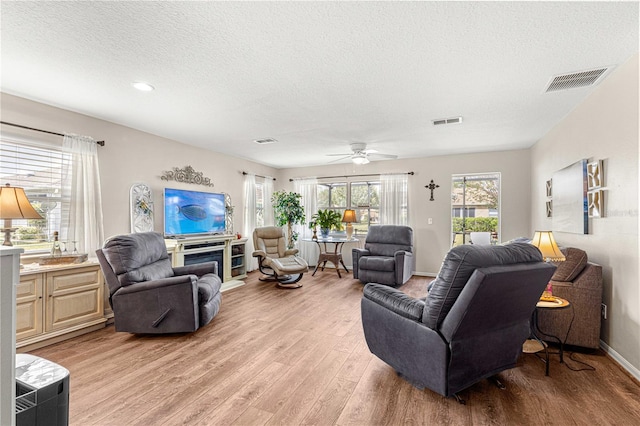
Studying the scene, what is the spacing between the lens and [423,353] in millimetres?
1997

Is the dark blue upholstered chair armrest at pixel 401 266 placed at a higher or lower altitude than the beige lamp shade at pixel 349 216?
lower

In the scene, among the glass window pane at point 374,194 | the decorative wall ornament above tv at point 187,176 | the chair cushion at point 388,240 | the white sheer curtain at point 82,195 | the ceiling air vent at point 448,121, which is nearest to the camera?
the white sheer curtain at point 82,195

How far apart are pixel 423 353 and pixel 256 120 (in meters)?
3.14

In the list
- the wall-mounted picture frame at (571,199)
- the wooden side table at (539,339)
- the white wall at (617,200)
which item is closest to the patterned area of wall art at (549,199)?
the wall-mounted picture frame at (571,199)

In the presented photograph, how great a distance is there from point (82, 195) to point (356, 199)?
5.00 m

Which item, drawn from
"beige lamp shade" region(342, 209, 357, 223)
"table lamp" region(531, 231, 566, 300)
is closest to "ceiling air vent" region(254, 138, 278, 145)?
"beige lamp shade" region(342, 209, 357, 223)

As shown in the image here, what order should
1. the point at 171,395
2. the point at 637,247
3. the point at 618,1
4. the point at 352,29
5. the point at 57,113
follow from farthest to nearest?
the point at 57,113 < the point at 637,247 < the point at 171,395 < the point at 352,29 < the point at 618,1

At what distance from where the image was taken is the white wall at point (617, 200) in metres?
2.31

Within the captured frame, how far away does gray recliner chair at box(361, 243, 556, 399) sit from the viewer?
182 centimetres

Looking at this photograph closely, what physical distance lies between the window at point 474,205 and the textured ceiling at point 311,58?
6.66 feet

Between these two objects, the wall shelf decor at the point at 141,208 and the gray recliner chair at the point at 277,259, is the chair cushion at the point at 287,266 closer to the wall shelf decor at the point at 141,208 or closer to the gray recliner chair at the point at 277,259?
the gray recliner chair at the point at 277,259

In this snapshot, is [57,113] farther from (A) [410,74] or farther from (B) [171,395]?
(A) [410,74]

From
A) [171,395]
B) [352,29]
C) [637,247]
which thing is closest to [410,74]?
[352,29]

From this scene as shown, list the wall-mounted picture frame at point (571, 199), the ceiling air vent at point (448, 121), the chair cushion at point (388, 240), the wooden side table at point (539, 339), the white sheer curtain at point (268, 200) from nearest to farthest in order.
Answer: the wooden side table at point (539, 339)
the wall-mounted picture frame at point (571, 199)
the ceiling air vent at point (448, 121)
the chair cushion at point (388, 240)
the white sheer curtain at point (268, 200)
